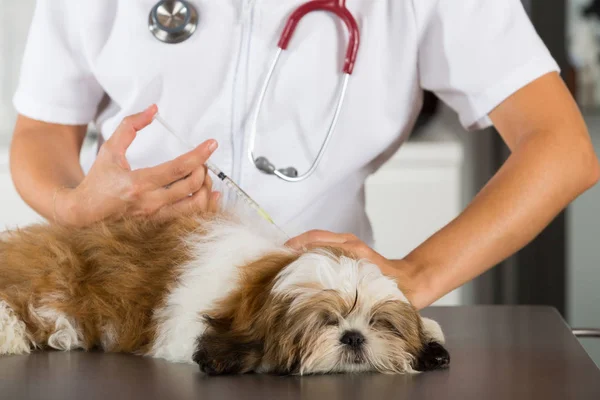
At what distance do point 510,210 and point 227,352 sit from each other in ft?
1.90

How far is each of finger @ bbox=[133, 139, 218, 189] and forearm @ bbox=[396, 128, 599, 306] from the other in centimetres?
35

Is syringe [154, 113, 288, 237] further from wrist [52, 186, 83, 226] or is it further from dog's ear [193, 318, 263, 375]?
dog's ear [193, 318, 263, 375]

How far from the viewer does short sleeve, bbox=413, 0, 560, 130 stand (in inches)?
58.9

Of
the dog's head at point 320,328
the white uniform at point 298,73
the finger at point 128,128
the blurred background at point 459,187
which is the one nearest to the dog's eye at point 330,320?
the dog's head at point 320,328

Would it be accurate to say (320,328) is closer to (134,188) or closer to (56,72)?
(134,188)

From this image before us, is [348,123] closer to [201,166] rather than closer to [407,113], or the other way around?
[407,113]

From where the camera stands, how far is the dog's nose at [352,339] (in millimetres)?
992

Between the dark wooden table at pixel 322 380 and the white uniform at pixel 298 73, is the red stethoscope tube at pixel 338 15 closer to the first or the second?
the white uniform at pixel 298 73

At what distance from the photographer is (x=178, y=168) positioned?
Result: 4.10 ft

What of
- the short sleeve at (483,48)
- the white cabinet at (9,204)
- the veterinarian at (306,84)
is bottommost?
the white cabinet at (9,204)

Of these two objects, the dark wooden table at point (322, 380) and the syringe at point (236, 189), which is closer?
the dark wooden table at point (322, 380)

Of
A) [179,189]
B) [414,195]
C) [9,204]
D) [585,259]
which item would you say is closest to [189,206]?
[179,189]

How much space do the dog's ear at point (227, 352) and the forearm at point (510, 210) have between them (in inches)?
14.6

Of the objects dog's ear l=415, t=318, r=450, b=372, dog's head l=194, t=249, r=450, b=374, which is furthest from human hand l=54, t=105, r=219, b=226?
dog's ear l=415, t=318, r=450, b=372
